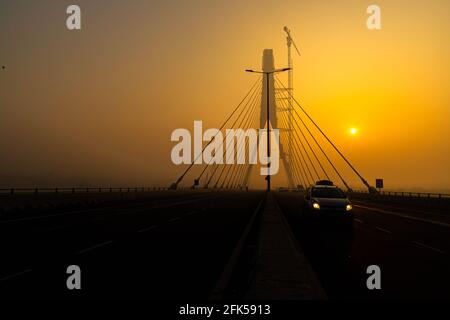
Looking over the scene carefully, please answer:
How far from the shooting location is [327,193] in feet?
75.5

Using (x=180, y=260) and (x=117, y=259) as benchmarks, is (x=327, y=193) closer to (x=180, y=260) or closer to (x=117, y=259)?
(x=180, y=260)

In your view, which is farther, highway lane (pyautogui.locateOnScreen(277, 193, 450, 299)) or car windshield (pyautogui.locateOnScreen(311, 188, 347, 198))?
car windshield (pyautogui.locateOnScreen(311, 188, 347, 198))

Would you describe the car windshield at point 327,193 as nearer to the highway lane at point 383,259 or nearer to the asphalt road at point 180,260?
the highway lane at point 383,259

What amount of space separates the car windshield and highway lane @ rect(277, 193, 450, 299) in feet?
8.32

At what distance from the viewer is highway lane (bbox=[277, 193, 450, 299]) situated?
27.7 ft

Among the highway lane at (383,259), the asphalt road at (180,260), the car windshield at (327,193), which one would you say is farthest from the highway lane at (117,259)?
the car windshield at (327,193)

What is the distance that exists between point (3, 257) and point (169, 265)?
3.89 m

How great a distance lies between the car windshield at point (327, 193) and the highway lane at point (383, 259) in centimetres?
254

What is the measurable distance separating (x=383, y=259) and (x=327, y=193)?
436 inches

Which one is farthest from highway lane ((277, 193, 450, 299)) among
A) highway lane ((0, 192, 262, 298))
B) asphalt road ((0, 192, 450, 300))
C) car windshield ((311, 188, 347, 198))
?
car windshield ((311, 188, 347, 198))

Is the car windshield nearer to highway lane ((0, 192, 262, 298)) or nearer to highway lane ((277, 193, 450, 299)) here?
highway lane ((277, 193, 450, 299))

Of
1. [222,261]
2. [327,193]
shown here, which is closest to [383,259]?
[222,261]
